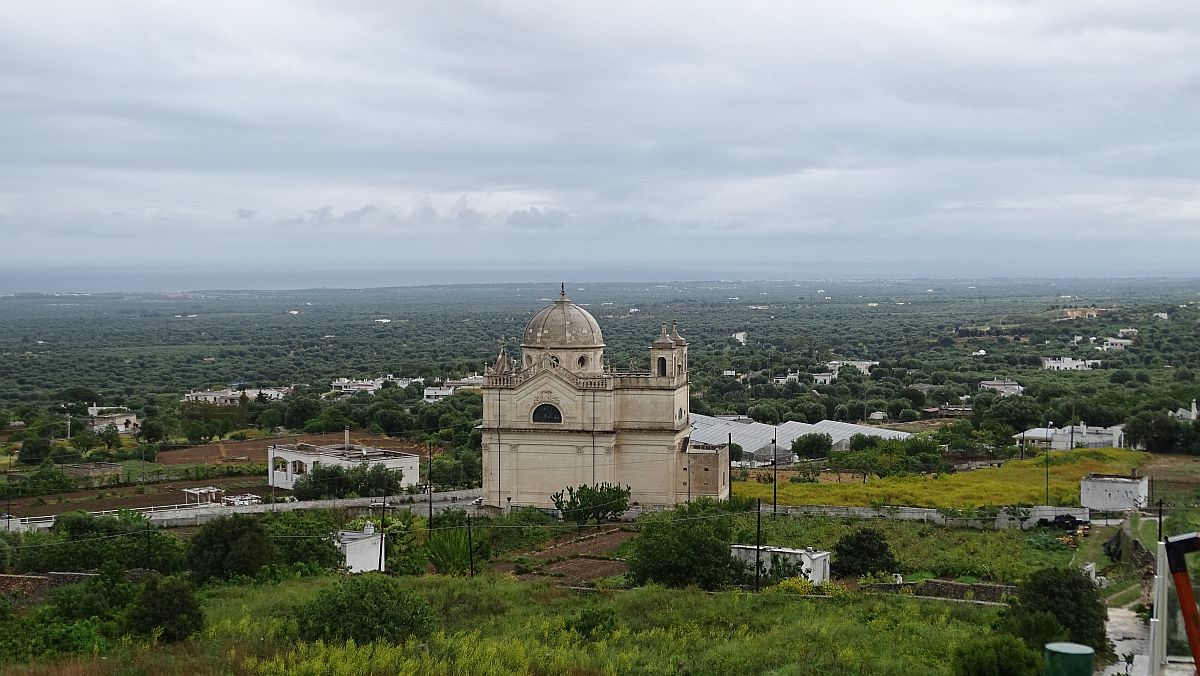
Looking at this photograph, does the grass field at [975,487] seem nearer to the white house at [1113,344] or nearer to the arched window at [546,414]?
the arched window at [546,414]

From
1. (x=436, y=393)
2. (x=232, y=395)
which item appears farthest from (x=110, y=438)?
(x=436, y=393)

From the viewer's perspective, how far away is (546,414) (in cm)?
3859

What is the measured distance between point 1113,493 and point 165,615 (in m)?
27.0

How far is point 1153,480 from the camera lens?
40.9m

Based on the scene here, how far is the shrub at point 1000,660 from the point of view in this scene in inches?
569

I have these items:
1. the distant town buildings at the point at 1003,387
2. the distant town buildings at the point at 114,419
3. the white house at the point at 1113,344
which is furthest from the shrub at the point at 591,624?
the white house at the point at 1113,344

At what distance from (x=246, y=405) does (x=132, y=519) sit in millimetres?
42762

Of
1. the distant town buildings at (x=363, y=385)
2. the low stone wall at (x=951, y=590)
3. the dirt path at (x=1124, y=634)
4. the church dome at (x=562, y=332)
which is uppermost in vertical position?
the church dome at (x=562, y=332)

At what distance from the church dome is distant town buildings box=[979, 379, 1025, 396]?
44.4m

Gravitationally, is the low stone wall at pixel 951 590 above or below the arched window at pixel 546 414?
below

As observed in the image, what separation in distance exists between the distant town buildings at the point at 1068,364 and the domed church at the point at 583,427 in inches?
2473

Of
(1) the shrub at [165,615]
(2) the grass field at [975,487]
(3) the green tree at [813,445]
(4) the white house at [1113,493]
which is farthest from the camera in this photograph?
(3) the green tree at [813,445]

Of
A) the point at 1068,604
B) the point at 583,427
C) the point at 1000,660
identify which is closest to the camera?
the point at 1000,660

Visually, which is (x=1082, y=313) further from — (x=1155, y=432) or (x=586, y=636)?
(x=586, y=636)
